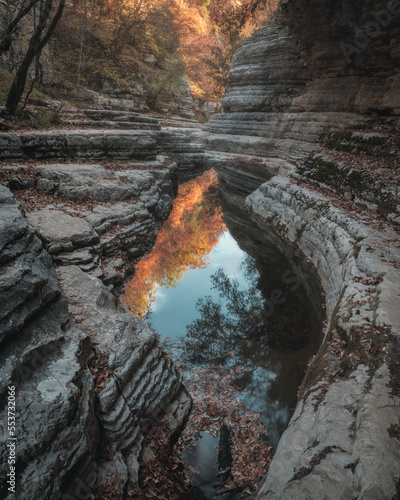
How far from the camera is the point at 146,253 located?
36.3 feet

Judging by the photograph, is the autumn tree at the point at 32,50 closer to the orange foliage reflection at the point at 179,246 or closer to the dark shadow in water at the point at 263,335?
the orange foliage reflection at the point at 179,246

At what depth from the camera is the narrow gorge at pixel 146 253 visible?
3.29 m

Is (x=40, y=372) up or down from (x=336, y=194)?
down

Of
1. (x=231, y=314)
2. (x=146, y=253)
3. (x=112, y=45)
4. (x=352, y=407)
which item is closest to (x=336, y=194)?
(x=231, y=314)

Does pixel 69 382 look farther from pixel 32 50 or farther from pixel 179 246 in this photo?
pixel 32 50

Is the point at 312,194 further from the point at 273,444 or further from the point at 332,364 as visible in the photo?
the point at 273,444

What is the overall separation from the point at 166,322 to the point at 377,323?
5.22 m

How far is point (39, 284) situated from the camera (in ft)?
14.6

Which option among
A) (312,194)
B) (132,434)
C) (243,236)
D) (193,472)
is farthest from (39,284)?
(312,194)

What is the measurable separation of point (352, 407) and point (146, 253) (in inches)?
343

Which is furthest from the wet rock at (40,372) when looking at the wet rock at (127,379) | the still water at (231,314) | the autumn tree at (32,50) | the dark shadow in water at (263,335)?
the autumn tree at (32,50)

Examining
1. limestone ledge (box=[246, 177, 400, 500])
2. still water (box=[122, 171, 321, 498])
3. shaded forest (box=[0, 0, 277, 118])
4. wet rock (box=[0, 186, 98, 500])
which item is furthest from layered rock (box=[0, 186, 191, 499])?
shaded forest (box=[0, 0, 277, 118])

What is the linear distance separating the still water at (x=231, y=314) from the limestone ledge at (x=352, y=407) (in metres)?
1.32

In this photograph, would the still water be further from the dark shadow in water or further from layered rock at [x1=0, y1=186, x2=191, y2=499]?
layered rock at [x1=0, y1=186, x2=191, y2=499]
